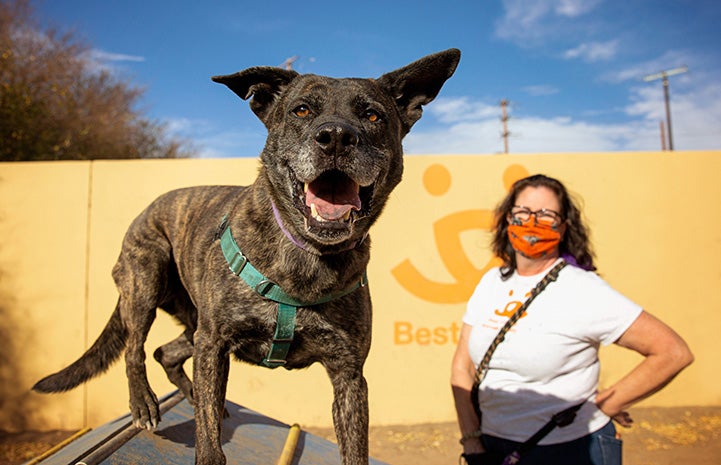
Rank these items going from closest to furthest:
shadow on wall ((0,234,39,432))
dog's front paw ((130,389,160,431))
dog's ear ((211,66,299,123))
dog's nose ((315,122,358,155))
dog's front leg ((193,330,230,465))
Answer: dog's nose ((315,122,358,155)) → dog's front leg ((193,330,230,465)) → dog's ear ((211,66,299,123)) → dog's front paw ((130,389,160,431)) → shadow on wall ((0,234,39,432))

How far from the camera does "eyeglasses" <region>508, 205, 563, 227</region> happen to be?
2.93 m

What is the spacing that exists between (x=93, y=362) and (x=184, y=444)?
93cm

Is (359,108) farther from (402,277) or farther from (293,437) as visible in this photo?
(402,277)

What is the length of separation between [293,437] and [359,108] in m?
1.89

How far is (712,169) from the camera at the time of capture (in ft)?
23.0

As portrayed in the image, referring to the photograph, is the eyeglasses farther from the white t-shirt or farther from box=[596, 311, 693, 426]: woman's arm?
box=[596, 311, 693, 426]: woman's arm

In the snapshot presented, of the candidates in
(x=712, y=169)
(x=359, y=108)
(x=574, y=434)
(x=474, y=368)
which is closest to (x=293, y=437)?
(x=474, y=368)

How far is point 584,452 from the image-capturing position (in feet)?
8.16

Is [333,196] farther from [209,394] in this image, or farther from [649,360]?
[649,360]

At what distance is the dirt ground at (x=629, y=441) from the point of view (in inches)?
225

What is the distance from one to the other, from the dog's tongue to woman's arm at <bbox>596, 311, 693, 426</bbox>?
60.7 inches

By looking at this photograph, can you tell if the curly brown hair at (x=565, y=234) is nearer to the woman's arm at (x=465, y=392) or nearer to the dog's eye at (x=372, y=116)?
the woman's arm at (x=465, y=392)

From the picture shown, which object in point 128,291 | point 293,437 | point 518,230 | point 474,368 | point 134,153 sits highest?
point 134,153

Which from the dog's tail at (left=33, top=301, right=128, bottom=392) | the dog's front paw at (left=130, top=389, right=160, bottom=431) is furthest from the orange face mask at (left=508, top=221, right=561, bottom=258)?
the dog's tail at (left=33, top=301, right=128, bottom=392)
